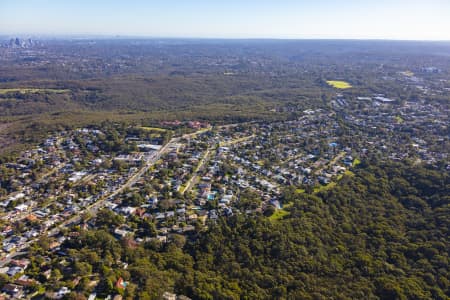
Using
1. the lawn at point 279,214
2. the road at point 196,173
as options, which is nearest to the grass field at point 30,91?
the road at point 196,173

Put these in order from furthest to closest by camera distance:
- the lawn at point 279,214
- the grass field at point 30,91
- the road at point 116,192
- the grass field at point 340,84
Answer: the grass field at point 340,84 < the grass field at point 30,91 < the lawn at point 279,214 < the road at point 116,192

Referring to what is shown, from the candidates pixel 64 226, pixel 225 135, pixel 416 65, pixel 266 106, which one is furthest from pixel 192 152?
pixel 416 65

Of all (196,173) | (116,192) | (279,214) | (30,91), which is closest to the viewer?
(279,214)

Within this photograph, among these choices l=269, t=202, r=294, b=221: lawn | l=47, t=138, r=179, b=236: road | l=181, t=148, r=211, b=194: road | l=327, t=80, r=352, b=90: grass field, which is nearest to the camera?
l=47, t=138, r=179, b=236: road

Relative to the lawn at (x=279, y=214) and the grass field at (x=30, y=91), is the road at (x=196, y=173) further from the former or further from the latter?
the grass field at (x=30, y=91)

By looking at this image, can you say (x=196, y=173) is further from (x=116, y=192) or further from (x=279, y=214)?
(x=279, y=214)

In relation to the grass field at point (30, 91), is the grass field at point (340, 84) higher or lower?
higher

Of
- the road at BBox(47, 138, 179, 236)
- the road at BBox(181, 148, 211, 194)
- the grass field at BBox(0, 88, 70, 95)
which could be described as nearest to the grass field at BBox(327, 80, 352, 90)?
the road at BBox(181, 148, 211, 194)

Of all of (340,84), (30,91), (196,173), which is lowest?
(196,173)

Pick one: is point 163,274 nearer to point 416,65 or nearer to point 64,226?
point 64,226

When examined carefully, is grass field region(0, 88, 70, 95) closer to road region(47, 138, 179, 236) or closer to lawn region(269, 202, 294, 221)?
road region(47, 138, 179, 236)

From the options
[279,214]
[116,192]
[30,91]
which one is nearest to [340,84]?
[279,214]
